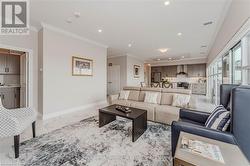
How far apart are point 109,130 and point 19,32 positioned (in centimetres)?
368

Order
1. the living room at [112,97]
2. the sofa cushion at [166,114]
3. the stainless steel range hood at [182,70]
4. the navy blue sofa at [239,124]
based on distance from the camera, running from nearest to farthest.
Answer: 1. the navy blue sofa at [239,124]
2. the living room at [112,97]
3. the sofa cushion at [166,114]
4. the stainless steel range hood at [182,70]

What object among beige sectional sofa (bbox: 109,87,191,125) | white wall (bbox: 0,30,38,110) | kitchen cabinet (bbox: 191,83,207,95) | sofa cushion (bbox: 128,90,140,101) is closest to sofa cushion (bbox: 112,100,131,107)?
beige sectional sofa (bbox: 109,87,191,125)

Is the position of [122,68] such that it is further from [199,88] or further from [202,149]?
[202,149]

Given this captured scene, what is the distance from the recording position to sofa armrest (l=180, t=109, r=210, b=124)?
228 centimetres

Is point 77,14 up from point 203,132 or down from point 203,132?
up

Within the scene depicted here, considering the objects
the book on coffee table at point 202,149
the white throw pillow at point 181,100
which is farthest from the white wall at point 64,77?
the book on coffee table at point 202,149

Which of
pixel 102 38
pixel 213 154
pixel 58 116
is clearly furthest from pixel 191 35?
pixel 58 116

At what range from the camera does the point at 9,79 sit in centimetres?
472

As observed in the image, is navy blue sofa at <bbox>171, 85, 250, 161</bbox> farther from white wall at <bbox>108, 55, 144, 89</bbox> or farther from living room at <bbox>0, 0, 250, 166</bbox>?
white wall at <bbox>108, 55, 144, 89</bbox>

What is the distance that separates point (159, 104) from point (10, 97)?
5119 millimetres

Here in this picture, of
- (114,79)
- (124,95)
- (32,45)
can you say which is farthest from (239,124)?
(114,79)

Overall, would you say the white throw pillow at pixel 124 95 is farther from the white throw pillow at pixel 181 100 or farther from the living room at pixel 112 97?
the white throw pillow at pixel 181 100

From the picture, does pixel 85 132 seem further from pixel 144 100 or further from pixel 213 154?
pixel 213 154

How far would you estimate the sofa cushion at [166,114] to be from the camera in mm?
3061
